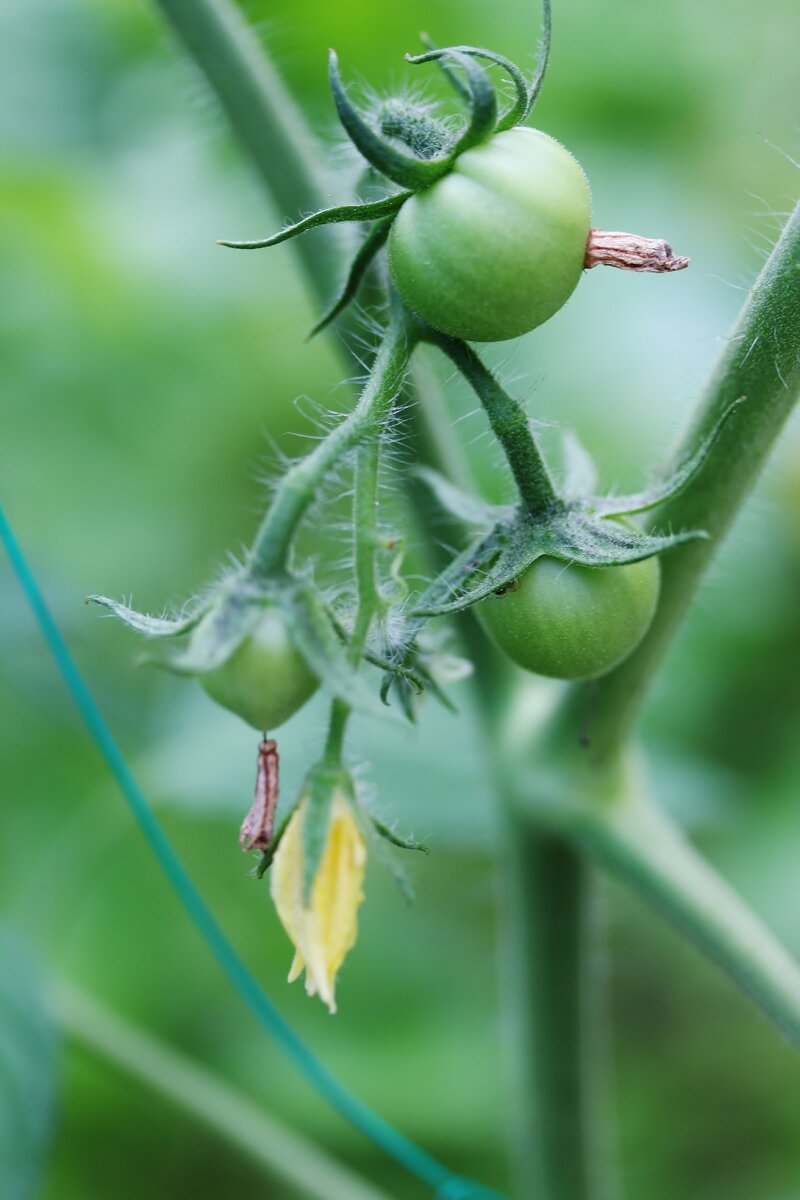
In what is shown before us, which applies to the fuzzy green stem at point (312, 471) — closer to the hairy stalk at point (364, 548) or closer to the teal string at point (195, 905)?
the hairy stalk at point (364, 548)

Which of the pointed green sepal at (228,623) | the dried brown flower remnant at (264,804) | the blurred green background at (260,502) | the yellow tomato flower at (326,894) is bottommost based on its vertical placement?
the blurred green background at (260,502)

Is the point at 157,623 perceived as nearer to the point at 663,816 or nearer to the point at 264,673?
the point at 264,673

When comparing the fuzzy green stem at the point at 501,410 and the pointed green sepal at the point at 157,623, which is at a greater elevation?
the fuzzy green stem at the point at 501,410

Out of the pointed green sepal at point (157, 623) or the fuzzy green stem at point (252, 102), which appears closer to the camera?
the pointed green sepal at point (157, 623)

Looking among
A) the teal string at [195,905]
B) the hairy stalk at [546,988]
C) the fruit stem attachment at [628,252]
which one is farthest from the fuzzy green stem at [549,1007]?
the fruit stem attachment at [628,252]

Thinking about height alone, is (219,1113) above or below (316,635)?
below

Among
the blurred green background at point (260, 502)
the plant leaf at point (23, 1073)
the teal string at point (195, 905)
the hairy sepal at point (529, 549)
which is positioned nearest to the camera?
the hairy sepal at point (529, 549)

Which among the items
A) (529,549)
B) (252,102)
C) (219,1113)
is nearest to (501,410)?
(529,549)
